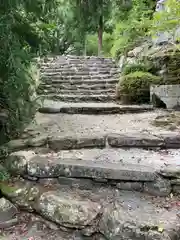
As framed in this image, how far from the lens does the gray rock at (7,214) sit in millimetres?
1894

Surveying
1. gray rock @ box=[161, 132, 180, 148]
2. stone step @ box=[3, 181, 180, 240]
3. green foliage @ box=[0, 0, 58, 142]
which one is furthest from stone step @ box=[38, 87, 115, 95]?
stone step @ box=[3, 181, 180, 240]

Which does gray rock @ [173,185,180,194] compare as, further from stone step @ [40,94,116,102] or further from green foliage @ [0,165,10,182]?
stone step @ [40,94,116,102]

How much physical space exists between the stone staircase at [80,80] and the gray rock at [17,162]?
289cm

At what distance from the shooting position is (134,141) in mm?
2557

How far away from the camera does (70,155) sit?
2.37 meters

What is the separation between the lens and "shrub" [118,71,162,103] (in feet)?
15.2

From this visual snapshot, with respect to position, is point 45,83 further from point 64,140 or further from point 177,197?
point 177,197

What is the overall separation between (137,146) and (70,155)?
675 mm

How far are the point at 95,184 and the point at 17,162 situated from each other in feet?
2.32

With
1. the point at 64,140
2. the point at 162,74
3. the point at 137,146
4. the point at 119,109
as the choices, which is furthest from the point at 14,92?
the point at 162,74

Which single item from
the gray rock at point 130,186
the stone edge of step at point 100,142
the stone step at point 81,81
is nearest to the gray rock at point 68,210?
the gray rock at point 130,186

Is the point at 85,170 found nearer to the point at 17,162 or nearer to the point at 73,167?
the point at 73,167

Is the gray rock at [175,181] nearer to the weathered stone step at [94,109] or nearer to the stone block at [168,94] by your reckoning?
the weathered stone step at [94,109]

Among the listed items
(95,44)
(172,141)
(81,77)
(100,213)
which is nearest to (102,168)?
(100,213)
